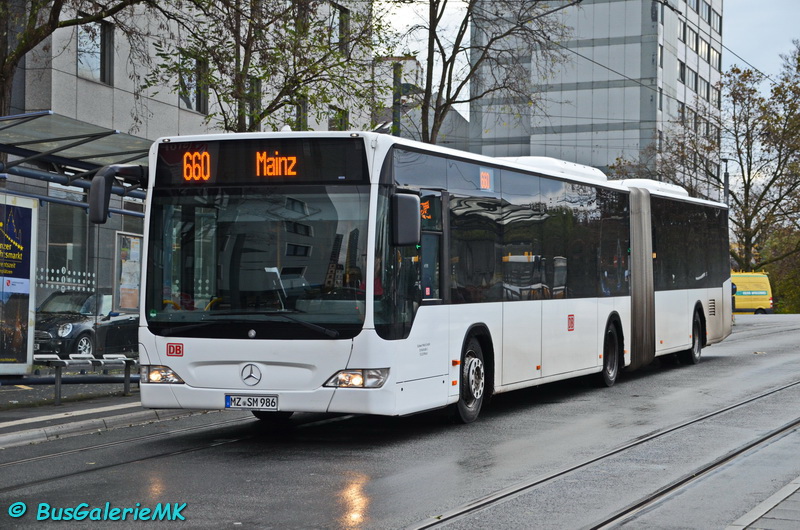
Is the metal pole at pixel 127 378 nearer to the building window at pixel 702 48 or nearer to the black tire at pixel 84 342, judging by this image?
the black tire at pixel 84 342

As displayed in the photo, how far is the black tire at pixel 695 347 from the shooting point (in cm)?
2178

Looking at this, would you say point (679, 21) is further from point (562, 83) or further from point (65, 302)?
point (65, 302)

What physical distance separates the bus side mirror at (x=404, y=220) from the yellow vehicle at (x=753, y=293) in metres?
55.6

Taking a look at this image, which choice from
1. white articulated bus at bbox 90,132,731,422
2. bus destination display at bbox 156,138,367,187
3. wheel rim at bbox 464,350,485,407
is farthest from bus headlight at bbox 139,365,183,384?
wheel rim at bbox 464,350,485,407

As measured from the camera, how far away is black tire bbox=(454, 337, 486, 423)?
12.3 metres

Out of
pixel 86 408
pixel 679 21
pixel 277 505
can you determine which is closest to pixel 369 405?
pixel 277 505

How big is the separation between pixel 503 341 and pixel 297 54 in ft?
24.0

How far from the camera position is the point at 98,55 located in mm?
26484

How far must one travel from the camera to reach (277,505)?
764 cm

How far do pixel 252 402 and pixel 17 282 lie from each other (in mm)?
5301

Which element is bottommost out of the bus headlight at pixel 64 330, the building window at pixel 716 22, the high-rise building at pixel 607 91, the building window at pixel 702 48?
the bus headlight at pixel 64 330

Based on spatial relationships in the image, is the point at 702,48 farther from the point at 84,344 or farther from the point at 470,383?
the point at 470,383

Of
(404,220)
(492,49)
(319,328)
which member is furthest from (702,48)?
(319,328)

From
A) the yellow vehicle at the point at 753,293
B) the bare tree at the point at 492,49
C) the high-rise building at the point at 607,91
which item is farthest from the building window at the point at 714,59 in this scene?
the bare tree at the point at 492,49
